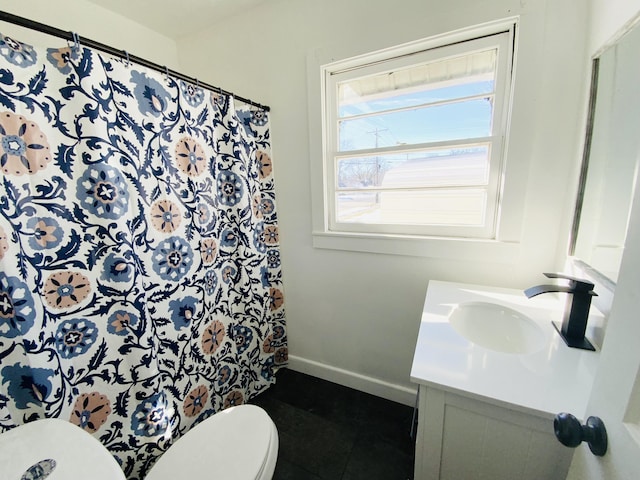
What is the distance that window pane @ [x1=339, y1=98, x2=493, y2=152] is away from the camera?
120cm

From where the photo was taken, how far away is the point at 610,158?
2.67 feet

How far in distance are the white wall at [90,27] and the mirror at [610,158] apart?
2.29m

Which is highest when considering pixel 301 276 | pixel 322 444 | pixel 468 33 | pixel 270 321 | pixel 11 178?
pixel 468 33

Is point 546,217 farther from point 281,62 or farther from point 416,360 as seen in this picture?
point 281,62

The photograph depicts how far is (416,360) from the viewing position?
0.77m

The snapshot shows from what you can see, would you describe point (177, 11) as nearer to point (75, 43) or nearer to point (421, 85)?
point (75, 43)

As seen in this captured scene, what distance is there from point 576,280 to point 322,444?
129 centimetres

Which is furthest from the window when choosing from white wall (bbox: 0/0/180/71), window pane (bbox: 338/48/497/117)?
white wall (bbox: 0/0/180/71)

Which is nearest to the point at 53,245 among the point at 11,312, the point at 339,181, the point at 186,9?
the point at 11,312

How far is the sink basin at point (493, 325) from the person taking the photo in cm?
98

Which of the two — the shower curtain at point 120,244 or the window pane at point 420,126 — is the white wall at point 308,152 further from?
the shower curtain at point 120,244

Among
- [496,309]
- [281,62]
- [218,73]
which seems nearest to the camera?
[496,309]

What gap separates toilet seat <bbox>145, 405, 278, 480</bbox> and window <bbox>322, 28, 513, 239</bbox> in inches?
40.6

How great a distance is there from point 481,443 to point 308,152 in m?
1.42
